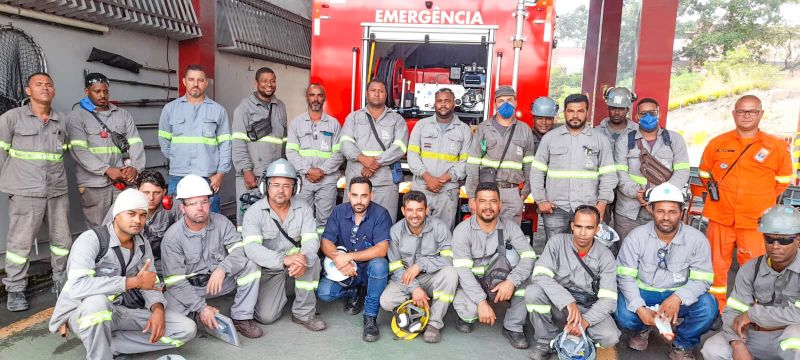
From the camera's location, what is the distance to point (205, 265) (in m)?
4.08

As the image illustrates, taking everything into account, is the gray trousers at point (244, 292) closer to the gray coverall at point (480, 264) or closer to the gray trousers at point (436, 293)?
the gray trousers at point (436, 293)

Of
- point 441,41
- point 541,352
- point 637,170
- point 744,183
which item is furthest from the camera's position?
point 441,41

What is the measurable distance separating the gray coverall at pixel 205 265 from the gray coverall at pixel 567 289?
6.64 feet

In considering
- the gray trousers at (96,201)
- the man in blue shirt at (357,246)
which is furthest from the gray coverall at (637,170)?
the gray trousers at (96,201)

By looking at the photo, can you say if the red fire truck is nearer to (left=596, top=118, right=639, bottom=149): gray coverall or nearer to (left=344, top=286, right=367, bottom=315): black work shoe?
(left=596, top=118, right=639, bottom=149): gray coverall

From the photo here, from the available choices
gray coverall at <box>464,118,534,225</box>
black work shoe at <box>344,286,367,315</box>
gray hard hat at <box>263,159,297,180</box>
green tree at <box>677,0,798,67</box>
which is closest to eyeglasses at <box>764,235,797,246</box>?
gray coverall at <box>464,118,534,225</box>

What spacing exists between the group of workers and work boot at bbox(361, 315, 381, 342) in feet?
0.11

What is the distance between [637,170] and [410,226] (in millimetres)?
2012

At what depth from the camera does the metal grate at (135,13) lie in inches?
201

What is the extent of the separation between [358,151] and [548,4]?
7.33ft

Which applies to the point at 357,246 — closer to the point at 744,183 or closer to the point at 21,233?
the point at 21,233

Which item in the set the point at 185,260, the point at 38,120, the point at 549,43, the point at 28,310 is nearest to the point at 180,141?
the point at 38,120

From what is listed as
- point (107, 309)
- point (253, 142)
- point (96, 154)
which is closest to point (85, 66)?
point (96, 154)

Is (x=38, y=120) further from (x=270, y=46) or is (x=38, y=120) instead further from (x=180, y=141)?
(x=270, y=46)
